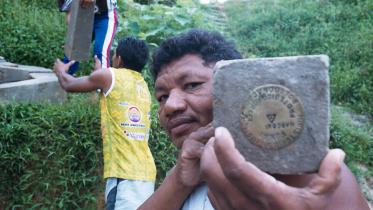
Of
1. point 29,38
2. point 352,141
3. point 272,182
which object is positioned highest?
point 272,182

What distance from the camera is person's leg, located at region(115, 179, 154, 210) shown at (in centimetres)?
304

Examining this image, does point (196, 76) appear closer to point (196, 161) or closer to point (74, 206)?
point (196, 161)

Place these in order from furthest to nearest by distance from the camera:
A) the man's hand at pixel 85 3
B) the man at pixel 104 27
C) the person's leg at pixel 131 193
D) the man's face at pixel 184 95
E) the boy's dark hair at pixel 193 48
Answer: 1. the man at pixel 104 27
2. the man's hand at pixel 85 3
3. the person's leg at pixel 131 193
4. the boy's dark hair at pixel 193 48
5. the man's face at pixel 184 95

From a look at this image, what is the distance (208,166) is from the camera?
1.03 metres

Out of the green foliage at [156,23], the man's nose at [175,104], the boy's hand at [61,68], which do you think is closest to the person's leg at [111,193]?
the boy's hand at [61,68]

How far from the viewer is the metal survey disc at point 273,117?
104cm

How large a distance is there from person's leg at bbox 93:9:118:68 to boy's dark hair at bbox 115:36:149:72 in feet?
2.17

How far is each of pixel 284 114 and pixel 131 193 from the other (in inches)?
86.8

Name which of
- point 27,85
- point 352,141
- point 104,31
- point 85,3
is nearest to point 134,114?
point 85,3

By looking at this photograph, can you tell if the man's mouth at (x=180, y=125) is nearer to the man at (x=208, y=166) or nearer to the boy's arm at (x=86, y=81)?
the man at (x=208, y=166)

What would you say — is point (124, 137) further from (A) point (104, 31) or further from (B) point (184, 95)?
(B) point (184, 95)

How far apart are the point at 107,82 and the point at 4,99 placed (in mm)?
1537

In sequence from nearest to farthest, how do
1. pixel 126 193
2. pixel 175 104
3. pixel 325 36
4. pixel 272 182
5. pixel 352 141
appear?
pixel 272 182 < pixel 175 104 < pixel 126 193 < pixel 352 141 < pixel 325 36

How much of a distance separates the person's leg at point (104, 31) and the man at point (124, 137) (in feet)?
2.77
